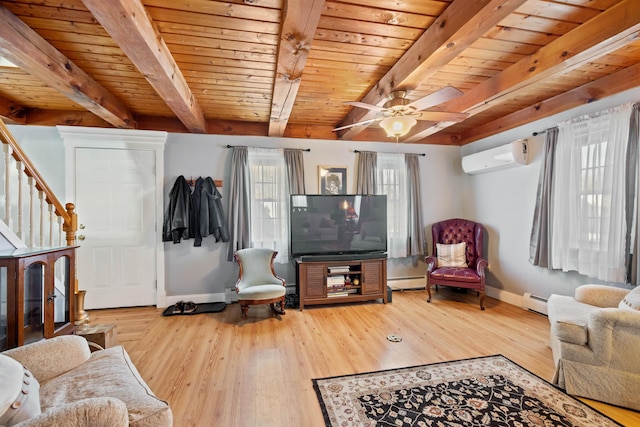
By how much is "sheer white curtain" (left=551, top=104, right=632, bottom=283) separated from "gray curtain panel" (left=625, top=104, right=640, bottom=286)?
36 millimetres

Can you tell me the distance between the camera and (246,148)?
4004 mm

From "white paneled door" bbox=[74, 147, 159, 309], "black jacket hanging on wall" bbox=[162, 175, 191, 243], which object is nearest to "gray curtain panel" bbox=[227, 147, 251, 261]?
"black jacket hanging on wall" bbox=[162, 175, 191, 243]

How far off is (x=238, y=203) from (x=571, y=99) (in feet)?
13.3

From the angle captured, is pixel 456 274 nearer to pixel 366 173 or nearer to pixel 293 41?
pixel 366 173

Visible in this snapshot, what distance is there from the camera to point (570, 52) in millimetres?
2057

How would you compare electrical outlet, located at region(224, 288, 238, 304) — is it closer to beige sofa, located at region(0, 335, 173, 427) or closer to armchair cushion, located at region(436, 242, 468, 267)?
beige sofa, located at region(0, 335, 173, 427)

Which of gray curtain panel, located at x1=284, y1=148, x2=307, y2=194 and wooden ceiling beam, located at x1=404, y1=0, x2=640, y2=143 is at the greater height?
wooden ceiling beam, located at x1=404, y1=0, x2=640, y2=143

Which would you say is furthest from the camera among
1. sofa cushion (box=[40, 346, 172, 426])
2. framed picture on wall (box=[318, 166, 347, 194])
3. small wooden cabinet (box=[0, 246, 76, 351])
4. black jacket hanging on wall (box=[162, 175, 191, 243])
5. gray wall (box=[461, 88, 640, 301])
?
framed picture on wall (box=[318, 166, 347, 194])

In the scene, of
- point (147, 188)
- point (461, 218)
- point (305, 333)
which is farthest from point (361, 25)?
point (461, 218)

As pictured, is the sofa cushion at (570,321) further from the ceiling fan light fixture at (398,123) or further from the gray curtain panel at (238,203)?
the gray curtain panel at (238,203)

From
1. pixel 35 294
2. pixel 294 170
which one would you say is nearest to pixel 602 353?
pixel 294 170

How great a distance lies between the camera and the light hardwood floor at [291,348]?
6.12 feet

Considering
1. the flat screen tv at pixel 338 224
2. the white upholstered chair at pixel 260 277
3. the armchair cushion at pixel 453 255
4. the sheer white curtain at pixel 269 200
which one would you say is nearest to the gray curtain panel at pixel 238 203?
the sheer white curtain at pixel 269 200

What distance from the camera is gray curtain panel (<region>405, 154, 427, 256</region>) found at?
14.7 feet
